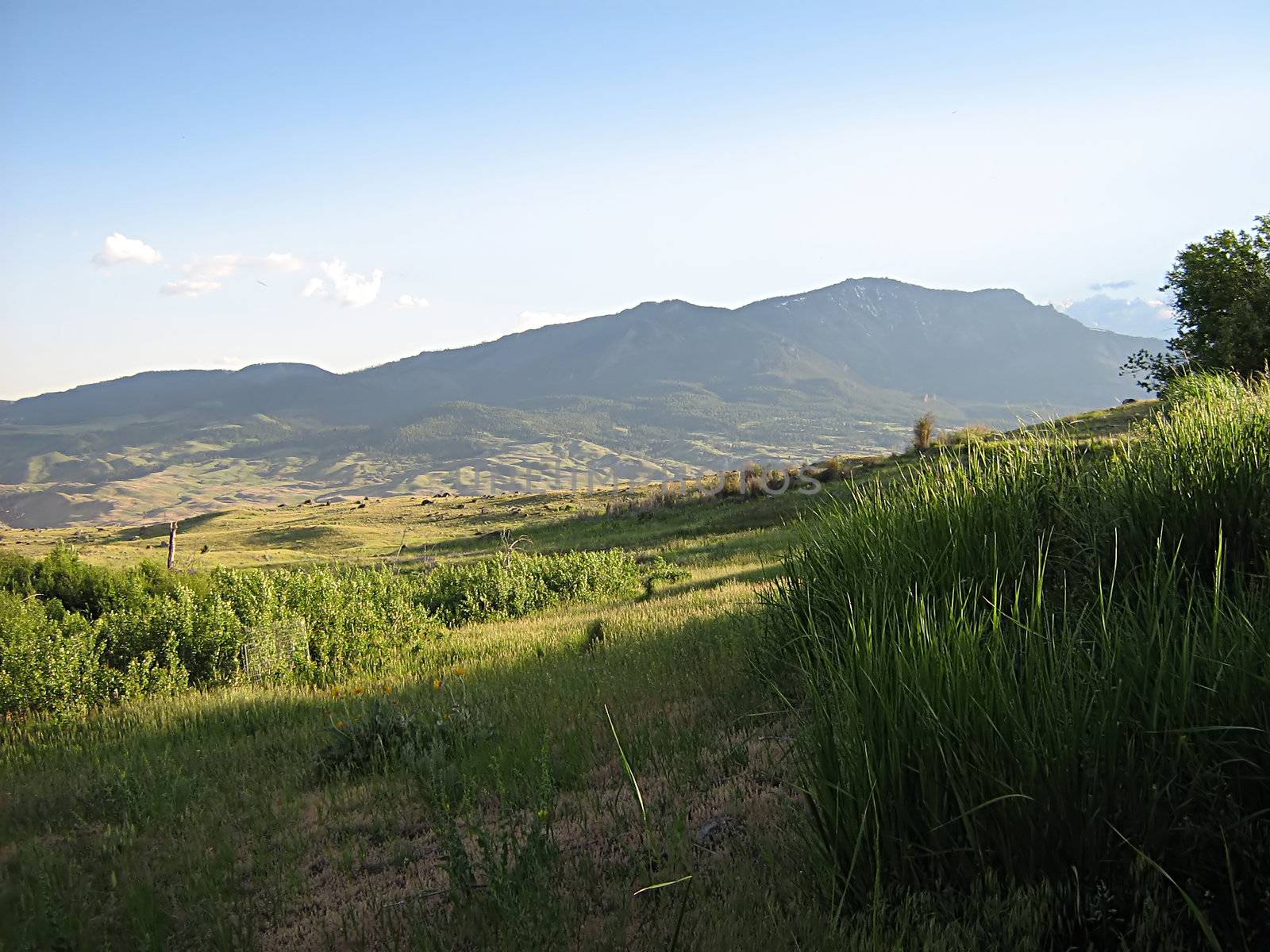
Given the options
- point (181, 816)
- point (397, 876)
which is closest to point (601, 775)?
point (397, 876)

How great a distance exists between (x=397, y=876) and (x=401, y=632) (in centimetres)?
981

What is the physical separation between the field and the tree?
1500 cm

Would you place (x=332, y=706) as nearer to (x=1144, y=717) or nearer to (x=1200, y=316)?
(x=1144, y=717)

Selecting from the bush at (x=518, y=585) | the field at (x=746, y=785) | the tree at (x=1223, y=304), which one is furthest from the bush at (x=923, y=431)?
the field at (x=746, y=785)

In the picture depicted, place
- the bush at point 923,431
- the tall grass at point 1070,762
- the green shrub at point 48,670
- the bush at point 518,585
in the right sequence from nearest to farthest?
the tall grass at point 1070,762
the green shrub at point 48,670
the bush at point 518,585
the bush at point 923,431

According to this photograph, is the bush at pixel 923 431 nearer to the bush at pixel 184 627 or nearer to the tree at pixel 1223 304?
the tree at pixel 1223 304

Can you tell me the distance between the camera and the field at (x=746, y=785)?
321cm

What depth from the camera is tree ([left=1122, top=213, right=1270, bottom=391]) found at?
19.7 meters

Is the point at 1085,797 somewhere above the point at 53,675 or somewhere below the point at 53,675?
above

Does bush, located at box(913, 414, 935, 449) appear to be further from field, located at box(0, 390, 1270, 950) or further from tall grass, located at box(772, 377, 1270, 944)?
tall grass, located at box(772, 377, 1270, 944)

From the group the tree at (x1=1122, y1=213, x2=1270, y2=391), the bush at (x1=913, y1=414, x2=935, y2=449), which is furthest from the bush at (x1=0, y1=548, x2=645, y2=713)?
the bush at (x1=913, y1=414, x2=935, y2=449)

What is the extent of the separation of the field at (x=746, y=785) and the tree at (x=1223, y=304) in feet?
49.2

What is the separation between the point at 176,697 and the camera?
10.4 meters

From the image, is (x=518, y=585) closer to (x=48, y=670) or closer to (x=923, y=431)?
(x=48, y=670)
